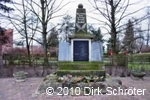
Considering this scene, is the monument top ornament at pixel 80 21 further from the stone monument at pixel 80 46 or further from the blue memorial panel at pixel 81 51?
the blue memorial panel at pixel 81 51

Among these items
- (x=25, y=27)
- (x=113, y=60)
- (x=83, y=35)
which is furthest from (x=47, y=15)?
(x=83, y=35)

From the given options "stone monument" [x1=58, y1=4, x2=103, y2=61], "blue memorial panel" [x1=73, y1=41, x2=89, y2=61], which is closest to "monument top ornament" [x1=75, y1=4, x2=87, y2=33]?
"stone monument" [x1=58, y1=4, x2=103, y2=61]

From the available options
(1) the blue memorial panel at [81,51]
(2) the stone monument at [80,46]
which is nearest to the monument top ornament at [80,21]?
(2) the stone monument at [80,46]

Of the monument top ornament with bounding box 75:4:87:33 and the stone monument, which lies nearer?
the stone monument

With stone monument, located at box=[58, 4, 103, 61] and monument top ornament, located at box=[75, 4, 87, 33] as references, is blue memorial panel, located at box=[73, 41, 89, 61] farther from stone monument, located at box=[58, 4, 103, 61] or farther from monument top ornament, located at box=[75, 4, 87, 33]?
monument top ornament, located at box=[75, 4, 87, 33]

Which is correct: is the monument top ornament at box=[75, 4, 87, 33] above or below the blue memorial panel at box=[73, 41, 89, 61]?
above

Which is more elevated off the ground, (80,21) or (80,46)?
(80,21)

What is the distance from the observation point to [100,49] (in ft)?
26.3

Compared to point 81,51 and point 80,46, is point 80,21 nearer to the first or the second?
point 80,46

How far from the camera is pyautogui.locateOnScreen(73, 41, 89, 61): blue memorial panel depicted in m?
7.71

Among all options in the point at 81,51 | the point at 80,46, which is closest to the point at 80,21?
the point at 80,46

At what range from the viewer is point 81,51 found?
304 inches

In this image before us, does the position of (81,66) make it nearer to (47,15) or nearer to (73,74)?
(73,74)

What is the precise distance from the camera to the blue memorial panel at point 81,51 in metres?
7.71
